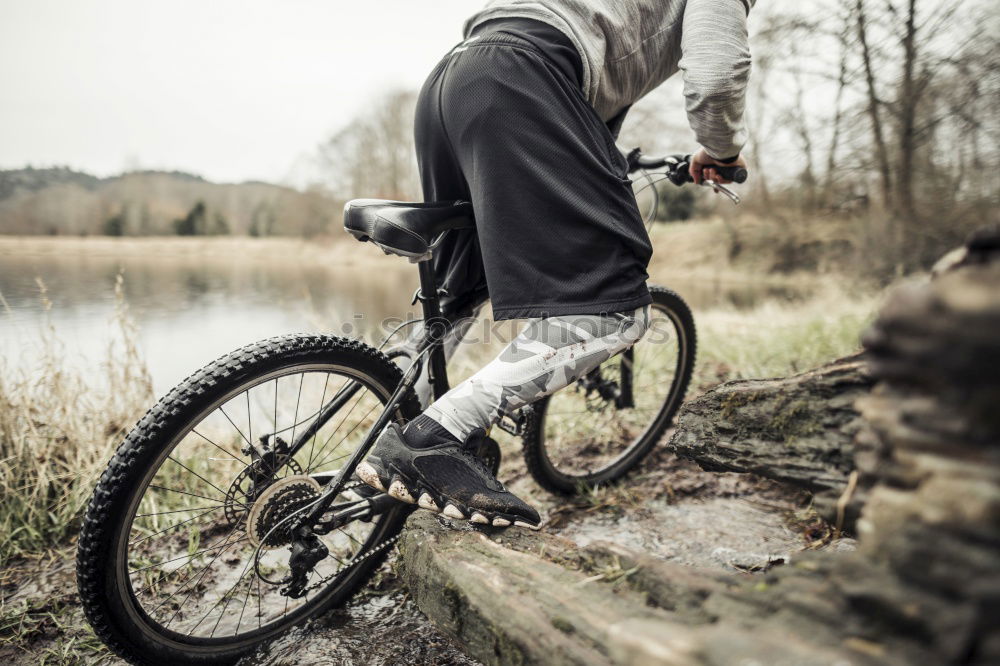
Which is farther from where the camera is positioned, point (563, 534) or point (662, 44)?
point (563, 534)

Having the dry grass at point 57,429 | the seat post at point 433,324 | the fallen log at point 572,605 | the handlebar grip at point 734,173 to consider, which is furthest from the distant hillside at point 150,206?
the handlebar grip at point 734,173

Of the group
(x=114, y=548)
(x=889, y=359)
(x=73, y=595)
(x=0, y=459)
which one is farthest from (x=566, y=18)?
(x=0, y=459)

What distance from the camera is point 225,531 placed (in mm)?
2234

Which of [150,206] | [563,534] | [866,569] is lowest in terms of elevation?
[563,534]

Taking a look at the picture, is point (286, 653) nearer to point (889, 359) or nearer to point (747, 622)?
point (747, 622)

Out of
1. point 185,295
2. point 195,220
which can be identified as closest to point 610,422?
point 185,295

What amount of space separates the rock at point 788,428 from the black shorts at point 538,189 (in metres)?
0.42

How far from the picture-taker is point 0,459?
91.7 inches

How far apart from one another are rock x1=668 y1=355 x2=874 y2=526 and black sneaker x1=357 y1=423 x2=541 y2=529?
577mm

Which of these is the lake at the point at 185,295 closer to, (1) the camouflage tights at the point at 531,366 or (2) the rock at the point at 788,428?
(1) the camouflage tights at the point at 531,366

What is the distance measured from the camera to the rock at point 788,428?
1.25 meters

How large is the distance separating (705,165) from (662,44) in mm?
522

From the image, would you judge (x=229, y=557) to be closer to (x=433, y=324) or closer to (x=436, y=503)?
(x=436, y=503)

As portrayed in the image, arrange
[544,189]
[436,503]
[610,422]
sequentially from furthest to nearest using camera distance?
[610,422], [436,503], [544,189]
